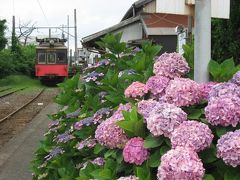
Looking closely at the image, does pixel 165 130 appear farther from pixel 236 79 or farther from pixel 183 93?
pixel 236 79

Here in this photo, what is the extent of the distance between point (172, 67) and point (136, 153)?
31.4 inches

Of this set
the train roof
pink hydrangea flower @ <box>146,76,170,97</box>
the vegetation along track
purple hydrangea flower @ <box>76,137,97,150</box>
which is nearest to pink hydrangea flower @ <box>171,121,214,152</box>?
pink hydrangea flower @ <box>146,76,170,97</box>

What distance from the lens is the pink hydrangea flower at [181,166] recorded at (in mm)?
2270

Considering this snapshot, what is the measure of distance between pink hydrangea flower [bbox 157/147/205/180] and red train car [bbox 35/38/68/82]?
36421 mm

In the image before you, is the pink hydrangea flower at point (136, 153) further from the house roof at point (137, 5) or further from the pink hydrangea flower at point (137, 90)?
the house roof at point (137, 5)

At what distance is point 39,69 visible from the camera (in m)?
39.4

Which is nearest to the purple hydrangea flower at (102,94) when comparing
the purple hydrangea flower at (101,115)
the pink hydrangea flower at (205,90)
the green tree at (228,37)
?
the purple hydrangea flower at (101,115)

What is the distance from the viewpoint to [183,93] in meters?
2.80

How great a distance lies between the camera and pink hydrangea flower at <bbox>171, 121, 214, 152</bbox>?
2.44 metres

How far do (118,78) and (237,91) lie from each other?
146 cm

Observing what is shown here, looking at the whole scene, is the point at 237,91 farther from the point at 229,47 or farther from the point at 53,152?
the point at 229,47

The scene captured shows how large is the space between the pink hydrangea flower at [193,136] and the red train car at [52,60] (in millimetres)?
36284

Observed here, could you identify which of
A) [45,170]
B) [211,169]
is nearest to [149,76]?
[211,169]

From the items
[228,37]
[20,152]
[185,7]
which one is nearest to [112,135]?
[185,7]
